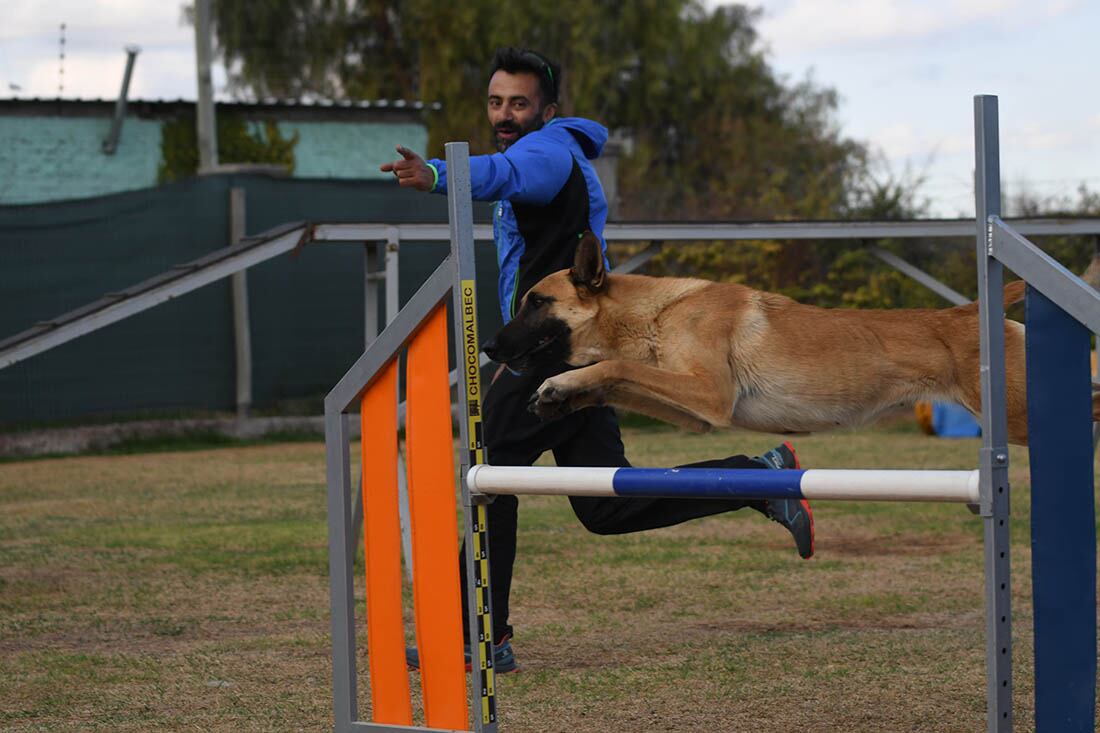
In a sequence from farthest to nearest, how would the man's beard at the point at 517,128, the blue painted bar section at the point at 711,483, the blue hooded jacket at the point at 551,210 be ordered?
the man's beard at the point at 517,128 < the blue hooded jacket at the point at 551,210 < the blue painted bar section at the point at 711,483

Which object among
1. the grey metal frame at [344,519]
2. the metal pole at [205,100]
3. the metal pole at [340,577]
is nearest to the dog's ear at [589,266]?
the grey metal frame at [344,519]

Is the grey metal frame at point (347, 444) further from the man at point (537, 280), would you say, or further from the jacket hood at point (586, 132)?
the jacket hood at point (586, 132)

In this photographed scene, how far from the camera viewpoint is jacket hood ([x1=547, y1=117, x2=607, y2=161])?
14.5 ft

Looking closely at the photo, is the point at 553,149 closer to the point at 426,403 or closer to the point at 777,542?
the point at 426,403

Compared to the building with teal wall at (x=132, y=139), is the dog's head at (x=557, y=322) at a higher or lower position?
lower

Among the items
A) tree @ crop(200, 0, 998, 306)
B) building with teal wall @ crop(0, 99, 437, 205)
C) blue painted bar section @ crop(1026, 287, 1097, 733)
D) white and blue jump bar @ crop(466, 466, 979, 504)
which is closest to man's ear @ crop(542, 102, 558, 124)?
white and blue jump bar @ crop(466, 466, 979, 504)

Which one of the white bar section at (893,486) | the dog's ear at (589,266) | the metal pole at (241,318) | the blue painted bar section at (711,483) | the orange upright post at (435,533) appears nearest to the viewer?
the white bar section at (893,486)

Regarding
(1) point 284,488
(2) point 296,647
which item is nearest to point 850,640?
(2) point 296,647

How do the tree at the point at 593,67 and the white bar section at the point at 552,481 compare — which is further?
the tree at the point at 593,67

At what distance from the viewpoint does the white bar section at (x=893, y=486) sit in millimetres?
2906

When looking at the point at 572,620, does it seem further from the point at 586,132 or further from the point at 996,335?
the point at 996,335

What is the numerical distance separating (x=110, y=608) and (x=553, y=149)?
10.2 ft

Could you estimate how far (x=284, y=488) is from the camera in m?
10.3

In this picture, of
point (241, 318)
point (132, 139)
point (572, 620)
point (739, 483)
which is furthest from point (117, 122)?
point (739, 483)
